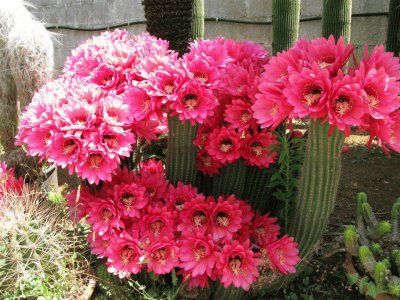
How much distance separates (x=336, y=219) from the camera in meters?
2.82

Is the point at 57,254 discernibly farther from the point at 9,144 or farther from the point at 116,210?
the point at 9,144

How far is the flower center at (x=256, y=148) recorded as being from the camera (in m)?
1.99

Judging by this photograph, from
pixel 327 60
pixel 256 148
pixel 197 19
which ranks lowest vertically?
pixel 256 148

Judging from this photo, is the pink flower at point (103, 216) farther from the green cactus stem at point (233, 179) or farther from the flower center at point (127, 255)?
the green cactus stem at point (233, 179)

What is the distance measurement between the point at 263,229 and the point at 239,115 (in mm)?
578

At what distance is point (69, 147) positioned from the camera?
168 centimetres

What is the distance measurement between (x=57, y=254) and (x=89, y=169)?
60cm

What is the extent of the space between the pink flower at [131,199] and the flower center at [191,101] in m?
0.43

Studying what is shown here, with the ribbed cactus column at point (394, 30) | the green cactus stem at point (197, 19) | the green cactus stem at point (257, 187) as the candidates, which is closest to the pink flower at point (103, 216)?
the green cactus stem at point (257, 187)

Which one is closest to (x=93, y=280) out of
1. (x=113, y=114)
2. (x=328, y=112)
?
(x=113, y=114)

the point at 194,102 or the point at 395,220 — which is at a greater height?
the point at 194,102

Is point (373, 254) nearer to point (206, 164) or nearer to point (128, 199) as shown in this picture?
point (206, 164)

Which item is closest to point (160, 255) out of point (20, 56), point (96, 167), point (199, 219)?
point (199, 219)

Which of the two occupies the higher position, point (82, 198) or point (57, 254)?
point (82, 198)
